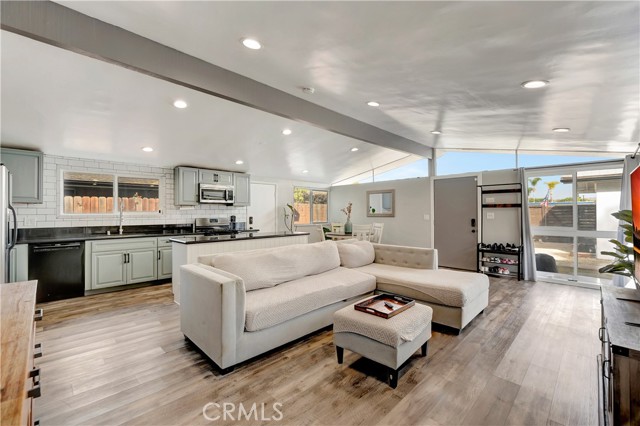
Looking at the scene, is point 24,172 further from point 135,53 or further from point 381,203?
point 381,203

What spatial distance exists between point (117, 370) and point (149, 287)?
2636 mm

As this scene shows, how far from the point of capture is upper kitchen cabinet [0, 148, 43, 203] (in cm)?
379

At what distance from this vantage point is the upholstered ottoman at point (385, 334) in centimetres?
204

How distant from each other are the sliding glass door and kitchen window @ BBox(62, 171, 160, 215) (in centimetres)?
686

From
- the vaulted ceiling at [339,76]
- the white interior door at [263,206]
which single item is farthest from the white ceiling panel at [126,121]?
the white interior door at [263,206]

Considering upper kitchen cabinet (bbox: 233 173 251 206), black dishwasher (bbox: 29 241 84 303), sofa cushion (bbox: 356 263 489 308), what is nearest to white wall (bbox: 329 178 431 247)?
upper kitchen cabinet (bbox: 233 173 251 206)

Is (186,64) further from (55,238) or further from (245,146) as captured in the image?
(55,238)

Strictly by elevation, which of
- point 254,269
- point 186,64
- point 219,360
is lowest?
point 219,360

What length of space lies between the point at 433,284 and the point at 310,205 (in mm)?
5474

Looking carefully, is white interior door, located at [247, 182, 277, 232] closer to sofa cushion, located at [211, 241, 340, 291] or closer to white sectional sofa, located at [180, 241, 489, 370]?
white sectional sofa, located at [180, 241, 489, 370]

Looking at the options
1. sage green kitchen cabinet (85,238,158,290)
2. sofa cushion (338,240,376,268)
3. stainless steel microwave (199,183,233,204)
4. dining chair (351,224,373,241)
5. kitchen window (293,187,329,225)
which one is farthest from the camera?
kitchen window (293,187,329,225)

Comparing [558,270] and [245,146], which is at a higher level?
[245,146]

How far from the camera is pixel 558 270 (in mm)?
5008

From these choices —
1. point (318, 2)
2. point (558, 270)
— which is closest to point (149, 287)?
point (318, 2)
